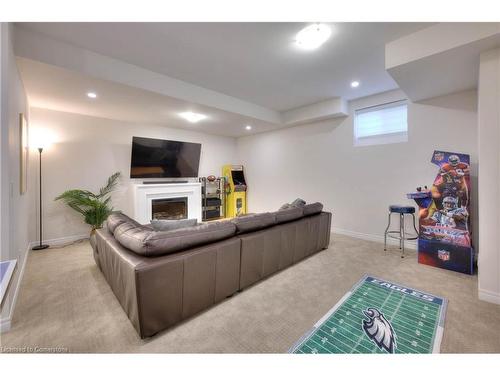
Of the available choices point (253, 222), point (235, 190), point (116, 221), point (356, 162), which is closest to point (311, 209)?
point (253, 222)

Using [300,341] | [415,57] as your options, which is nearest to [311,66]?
[415,57]

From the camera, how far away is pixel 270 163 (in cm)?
597

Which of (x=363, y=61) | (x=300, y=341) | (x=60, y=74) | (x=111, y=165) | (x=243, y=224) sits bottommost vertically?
(x=300, y=341)

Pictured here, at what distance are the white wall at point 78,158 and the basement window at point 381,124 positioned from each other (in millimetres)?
4564

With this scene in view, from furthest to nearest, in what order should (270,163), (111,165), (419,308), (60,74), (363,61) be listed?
1. (270,163)
2. (111,165)
3. (363,61)
4. (60,74)
5. (419,308)

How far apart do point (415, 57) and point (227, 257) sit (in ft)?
9.39

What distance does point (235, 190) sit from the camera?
6.38 meters

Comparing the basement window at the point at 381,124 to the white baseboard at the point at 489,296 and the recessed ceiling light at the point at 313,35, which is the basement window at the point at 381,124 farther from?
the white baseboard at the point at 489,296

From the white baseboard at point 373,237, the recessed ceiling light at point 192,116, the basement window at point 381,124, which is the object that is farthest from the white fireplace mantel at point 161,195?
the basement window at point 381,124

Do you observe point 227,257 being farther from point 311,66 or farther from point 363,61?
point 363,61

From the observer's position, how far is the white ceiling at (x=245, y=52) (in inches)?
88.0

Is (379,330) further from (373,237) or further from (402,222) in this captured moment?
(373,237)

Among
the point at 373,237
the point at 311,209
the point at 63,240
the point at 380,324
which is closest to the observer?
the point at 380,324

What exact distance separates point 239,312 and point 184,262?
709 millimetres
